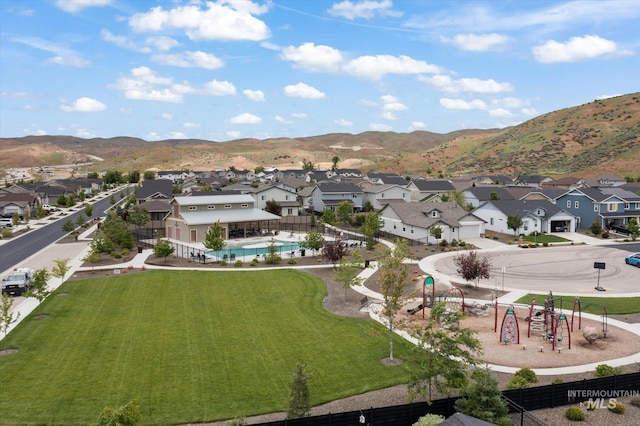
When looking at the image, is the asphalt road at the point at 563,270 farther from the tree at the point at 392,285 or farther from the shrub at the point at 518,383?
the shrub at the point at 518,383

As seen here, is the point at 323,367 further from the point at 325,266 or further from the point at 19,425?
the point at 325,266

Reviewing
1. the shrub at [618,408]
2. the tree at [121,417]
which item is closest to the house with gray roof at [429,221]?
the shrub at [618,408]

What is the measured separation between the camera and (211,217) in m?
63.4

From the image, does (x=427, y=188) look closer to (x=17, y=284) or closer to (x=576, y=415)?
(x=17, y=284)

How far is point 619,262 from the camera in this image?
160 feet

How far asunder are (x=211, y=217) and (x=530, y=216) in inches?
1814

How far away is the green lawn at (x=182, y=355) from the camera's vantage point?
62.3ft

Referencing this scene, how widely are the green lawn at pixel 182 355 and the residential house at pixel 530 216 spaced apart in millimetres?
43771

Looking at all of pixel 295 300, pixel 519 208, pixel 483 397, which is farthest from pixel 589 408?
pixel 519 208

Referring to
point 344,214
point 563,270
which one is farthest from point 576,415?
point 344,214

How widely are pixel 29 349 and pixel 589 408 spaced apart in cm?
2707

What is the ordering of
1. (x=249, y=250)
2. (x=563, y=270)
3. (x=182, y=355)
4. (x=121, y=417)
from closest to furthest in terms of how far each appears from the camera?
(x=121, y=417)
(x=182, y=355)
(x=563, y=270)
(x=249, y=250)

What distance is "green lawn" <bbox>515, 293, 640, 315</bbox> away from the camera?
31875 mm

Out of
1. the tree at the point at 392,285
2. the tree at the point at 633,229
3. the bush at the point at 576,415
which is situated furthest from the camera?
the tree at the point at 633,229
